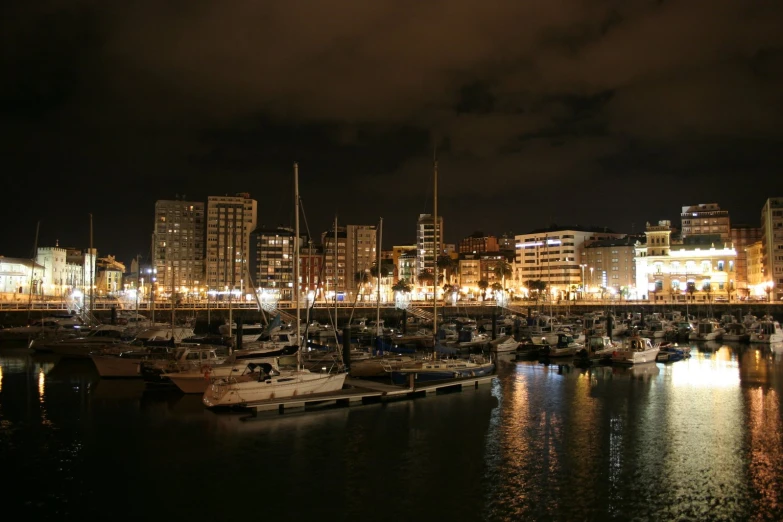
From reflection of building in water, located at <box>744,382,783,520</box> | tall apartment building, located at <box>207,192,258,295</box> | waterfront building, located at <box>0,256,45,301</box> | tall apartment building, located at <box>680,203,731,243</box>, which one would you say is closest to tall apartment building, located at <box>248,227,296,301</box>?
tall apartment building, located at <box>207,192,258,295</box>

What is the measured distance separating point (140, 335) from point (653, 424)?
4309 cm

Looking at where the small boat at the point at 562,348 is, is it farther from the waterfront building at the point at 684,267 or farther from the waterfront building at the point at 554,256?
the waterfront building at the point at 554,256

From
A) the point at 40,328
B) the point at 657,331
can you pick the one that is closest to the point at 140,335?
the point at 40,328

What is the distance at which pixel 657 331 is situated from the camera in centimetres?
7994

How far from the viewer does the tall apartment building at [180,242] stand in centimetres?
19262

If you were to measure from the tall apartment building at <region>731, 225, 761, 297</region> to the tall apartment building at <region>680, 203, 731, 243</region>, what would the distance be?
5323 mm

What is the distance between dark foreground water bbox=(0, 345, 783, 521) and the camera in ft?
66.4

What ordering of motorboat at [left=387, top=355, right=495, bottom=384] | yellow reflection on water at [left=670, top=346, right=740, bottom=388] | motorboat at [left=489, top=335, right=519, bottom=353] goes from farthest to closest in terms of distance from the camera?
motorboat at [left=489, top=335, right=519, bottom=353] < yellow reflection on water at [left=670, top=346, right=740, bottom=388] < motorboat at [left=387, top=355, right=495, bottom=384]

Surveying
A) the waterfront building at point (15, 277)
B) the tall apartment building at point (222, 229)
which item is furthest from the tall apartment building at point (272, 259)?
the waterfront building at point (15, 277)

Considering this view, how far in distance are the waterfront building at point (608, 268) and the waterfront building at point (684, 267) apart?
46.4 feet

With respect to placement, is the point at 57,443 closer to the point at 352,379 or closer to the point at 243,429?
the point at 243,429

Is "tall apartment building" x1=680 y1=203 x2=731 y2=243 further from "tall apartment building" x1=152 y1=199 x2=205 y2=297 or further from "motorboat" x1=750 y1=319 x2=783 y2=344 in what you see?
"tall apartment building" x1=152 y1=199 x2=205 y2=297

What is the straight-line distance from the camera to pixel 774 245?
140 m

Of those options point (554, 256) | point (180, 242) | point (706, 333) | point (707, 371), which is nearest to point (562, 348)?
point (707, 371)
